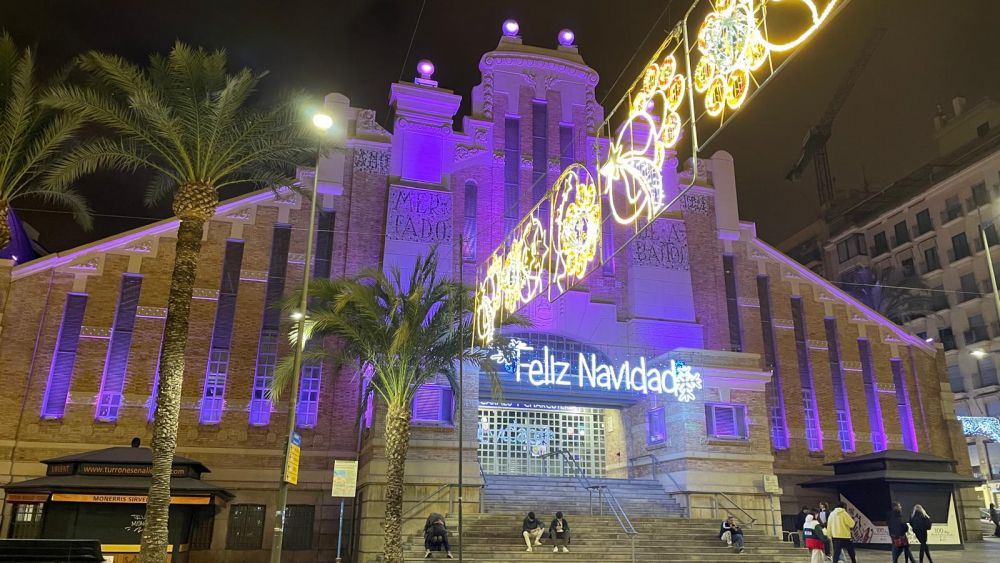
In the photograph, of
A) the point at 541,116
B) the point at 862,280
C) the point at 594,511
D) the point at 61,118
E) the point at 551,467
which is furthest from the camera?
the point at 862,280

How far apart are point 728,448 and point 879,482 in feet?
20.4

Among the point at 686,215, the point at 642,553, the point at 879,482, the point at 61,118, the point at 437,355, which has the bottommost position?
the point at 642,553

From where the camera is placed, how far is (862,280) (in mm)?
52688

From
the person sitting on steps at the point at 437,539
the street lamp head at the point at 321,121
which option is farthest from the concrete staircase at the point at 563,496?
the street lamp head at the point at 321,121

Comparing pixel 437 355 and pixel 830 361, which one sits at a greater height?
pixel 830 361

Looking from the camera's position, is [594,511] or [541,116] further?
[541,116]

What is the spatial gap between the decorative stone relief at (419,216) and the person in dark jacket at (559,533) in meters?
12.8

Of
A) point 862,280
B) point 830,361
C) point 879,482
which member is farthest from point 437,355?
point 862,280

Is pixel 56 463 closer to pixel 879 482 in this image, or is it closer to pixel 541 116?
pixel 541 116

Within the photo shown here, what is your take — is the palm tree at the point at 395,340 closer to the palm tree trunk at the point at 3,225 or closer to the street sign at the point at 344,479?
the street sign at the point at 344,479

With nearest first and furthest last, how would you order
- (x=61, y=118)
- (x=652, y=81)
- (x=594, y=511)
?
(x=652, y=81)
(x=61, y=118)
(x=594, y=511)

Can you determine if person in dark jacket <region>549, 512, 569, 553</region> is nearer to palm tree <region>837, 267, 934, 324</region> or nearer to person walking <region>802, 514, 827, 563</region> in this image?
person walking <region>802, 514, 827, 563</region>

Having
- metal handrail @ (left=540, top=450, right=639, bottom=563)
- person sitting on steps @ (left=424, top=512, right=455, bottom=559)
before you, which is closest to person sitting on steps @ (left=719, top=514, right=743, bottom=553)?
metal handrail @ (left=540, top=450, right=639, bottom=563)

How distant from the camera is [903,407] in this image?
34.4 metres
